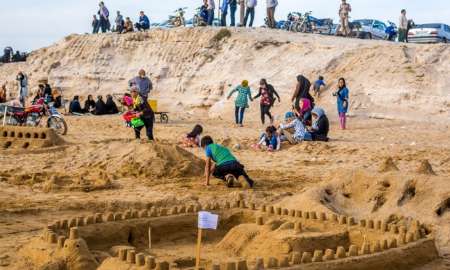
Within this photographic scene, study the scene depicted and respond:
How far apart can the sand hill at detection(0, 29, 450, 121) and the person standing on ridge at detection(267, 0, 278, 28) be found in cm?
68

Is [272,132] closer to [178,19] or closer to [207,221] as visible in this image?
[207,221]

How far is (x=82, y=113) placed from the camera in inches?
997

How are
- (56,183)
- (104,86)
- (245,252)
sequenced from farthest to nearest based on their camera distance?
(104,86) → (56,183) → (245,252)

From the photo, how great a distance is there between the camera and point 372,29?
34062 millimetres

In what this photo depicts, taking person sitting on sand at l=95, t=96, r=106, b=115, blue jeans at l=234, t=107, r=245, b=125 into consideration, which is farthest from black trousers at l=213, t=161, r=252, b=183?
person sitting on sand at l=95, t=96, r=106, b=115

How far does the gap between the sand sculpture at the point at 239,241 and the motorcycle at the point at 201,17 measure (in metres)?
23.8

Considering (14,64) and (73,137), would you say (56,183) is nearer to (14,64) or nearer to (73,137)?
(73,137)

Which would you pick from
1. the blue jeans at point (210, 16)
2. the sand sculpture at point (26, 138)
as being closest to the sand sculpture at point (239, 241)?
the sand sculpture at point (26, 138)

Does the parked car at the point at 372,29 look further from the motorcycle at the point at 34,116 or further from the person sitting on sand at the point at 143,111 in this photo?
the person sitting on sand at the point at 143,111

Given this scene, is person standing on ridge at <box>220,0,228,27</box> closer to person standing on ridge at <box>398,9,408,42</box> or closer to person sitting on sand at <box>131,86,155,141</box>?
person standing on ridge at <box>398,9,408,42</box>

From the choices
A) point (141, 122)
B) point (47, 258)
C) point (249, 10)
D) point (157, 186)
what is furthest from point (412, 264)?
point (249, 10)

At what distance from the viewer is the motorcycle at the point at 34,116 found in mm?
18391

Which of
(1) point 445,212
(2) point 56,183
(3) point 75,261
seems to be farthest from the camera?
(2) point 56,183

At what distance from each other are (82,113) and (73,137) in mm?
6790
